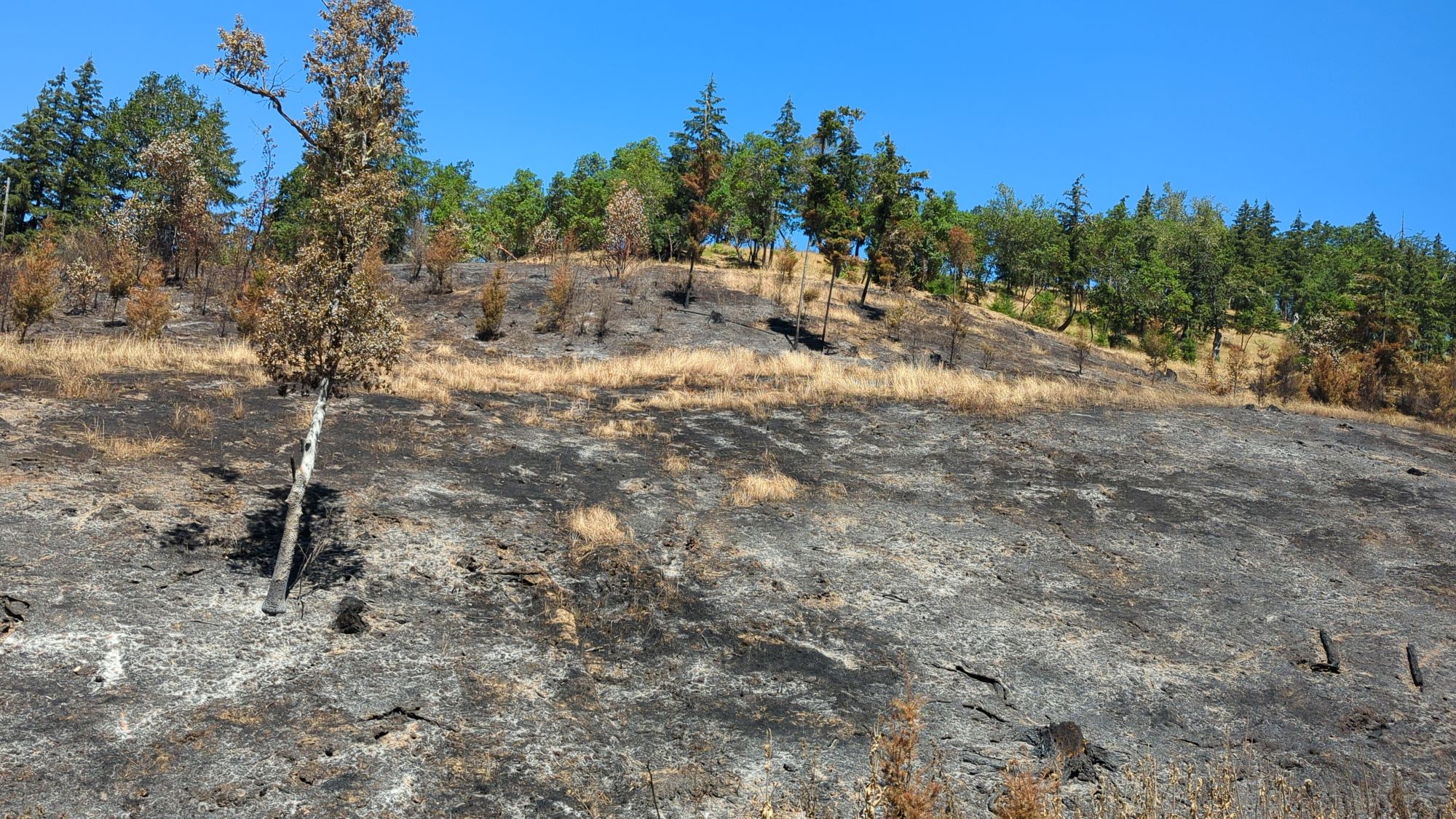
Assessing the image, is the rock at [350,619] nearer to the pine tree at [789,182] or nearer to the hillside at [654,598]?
the hillside at [654,598]

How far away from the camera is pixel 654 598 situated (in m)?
12.0

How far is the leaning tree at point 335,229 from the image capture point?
395 inches

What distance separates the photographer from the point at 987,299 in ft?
233

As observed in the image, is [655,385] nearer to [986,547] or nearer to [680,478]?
[680,478]

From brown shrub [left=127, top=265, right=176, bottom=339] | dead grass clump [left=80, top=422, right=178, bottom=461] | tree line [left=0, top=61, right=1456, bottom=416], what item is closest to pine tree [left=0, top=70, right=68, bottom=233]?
tree line [left=0, top=61, right=1456, bottom=416]

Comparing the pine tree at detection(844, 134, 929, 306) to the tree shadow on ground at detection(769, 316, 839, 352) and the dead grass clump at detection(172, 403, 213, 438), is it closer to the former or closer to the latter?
the tree shadow on ground at detection(769, 316, 839, 352)

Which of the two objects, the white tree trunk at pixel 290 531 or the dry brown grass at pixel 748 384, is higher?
the dry brown grass at pixel 748 384

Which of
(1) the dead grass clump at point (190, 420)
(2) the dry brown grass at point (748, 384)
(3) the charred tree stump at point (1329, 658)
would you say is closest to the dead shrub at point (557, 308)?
(2) the dry brown grass at point (748, 384)

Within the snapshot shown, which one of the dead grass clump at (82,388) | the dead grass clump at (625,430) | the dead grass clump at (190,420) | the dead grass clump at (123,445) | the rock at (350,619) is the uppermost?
the dead grass clump at (625,430)

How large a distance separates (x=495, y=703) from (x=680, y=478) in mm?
8613

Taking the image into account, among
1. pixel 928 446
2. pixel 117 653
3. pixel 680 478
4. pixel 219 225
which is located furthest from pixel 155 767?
pixel 219 225

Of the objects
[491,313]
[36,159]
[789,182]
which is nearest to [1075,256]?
[789,182]

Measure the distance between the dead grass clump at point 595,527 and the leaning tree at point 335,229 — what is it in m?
4.46

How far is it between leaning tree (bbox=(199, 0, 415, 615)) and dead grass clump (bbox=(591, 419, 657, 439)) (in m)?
9.32
